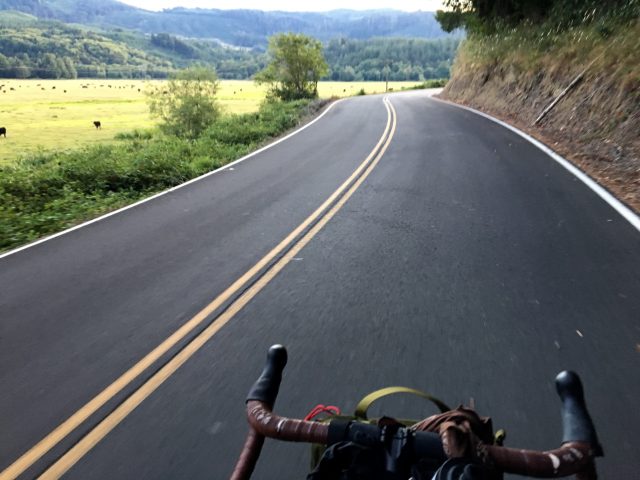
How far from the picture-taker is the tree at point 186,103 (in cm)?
2869

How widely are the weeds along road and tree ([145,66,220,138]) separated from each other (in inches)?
860

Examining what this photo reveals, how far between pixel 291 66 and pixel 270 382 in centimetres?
3987

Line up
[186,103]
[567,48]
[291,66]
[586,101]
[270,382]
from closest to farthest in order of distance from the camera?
[270,382] < [586,101] < [567,48] < [186,103] < [291,66]

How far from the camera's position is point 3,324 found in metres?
4.65

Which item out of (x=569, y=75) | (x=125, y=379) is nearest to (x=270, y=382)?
(x=125, y=379)

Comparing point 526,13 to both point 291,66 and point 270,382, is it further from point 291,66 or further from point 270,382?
point 270,382

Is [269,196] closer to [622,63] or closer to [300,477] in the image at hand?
[300,477]

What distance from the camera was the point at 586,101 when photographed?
1323 centimetres

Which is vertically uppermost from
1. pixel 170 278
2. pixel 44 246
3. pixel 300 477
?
pixel 300 477

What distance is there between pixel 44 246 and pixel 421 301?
585cm

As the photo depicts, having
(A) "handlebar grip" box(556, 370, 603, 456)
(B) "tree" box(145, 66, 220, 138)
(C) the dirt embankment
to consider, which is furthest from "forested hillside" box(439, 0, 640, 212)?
(B) "tree" box(145, 66, 220, 138)

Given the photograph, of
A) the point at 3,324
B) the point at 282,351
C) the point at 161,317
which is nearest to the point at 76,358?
the point at 161,317

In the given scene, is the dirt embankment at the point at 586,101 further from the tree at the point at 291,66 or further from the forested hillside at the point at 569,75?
the tree at the point at 291,66

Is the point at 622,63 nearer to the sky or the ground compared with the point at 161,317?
nearer to the sky
